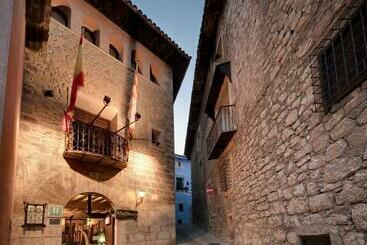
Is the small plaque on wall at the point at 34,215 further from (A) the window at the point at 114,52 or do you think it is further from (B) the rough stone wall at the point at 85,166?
(A) the window at the point at 114,52

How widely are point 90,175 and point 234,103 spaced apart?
4.34 m

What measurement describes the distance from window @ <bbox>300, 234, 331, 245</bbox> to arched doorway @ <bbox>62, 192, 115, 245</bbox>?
5.78 m

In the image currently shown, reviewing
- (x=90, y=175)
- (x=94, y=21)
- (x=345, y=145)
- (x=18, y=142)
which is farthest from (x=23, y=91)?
(x=345, y=145)

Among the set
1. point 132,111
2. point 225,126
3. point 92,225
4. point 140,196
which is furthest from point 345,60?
point 92,225

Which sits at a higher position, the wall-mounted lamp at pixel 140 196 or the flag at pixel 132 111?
the flag at pixel 132 111

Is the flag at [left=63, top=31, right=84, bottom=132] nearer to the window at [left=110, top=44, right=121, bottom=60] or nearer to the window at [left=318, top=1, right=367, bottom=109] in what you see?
the window at [left=110, top=44, right=121, bottom=60]

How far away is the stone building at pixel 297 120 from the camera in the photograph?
3943 millimetres

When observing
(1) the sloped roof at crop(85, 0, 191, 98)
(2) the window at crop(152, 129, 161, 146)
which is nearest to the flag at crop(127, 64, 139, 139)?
(2) the window at crop(152, 129, 161, 146)

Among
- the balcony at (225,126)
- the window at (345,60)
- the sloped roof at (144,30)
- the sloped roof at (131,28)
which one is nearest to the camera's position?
the window at (345,60)

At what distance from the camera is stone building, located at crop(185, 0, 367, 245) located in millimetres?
3943

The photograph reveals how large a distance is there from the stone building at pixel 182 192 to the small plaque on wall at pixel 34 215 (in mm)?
26341

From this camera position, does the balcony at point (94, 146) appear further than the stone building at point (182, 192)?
No

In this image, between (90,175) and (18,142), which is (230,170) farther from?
(18,142)

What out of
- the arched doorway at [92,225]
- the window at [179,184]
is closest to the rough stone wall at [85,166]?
the arched doorway at [92,225]
